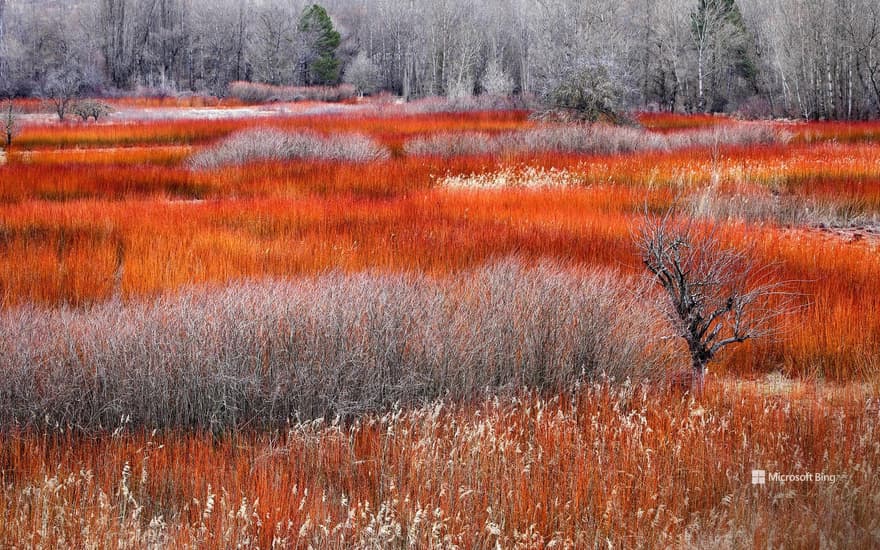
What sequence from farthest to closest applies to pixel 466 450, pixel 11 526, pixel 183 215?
pixel 183 215, pixel 466 450, pixel 11 526

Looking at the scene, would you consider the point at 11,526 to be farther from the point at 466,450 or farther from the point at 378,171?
the point at 378,171

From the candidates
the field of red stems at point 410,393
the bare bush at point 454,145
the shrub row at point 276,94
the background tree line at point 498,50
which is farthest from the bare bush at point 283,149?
the shrub row at point 276,94

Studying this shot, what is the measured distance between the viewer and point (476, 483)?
3.79 metres

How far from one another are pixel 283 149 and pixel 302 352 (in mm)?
14146

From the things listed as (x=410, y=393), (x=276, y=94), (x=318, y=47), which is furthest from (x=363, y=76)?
(x=410, y=393)

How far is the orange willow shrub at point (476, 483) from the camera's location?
10.9 feet

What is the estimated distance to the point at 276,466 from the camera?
13.7 feet

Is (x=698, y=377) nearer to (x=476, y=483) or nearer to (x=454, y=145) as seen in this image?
(x=476, y=483)

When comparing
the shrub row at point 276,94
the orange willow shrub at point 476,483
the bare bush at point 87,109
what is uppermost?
the shrub row at point 276,94

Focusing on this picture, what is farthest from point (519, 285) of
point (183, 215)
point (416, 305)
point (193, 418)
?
point (183, 215)

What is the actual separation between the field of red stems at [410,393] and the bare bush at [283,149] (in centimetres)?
696

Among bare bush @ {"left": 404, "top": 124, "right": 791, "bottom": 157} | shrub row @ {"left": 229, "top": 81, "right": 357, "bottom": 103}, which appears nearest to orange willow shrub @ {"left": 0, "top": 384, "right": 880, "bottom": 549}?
bare bush @ {"left": 404, "top": 124, "right": 791, "bottom": 157}

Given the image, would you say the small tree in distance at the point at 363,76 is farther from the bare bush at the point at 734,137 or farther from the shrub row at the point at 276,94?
the bare bush at the point at 734,137

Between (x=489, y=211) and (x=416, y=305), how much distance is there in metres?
6.05
